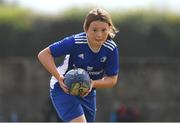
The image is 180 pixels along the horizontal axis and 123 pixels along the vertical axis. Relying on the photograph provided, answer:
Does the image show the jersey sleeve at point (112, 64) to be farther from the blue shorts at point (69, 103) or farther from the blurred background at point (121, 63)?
the blurred background at point (121, 63)

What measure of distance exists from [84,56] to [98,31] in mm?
409

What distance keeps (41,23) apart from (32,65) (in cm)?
245

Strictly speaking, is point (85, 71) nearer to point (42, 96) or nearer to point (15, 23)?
point (42, 96)

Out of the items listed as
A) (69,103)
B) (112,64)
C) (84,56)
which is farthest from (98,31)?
(69,103)

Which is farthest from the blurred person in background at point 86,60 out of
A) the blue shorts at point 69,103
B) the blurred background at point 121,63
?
the blurred background at point 121,63

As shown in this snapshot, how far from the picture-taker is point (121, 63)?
19.4m

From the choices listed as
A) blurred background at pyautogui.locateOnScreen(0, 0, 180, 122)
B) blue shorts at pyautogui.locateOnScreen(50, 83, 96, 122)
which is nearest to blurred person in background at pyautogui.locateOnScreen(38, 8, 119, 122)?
blue shorts at pyautogui.locateOnScreen(50, 83, 96, 122)

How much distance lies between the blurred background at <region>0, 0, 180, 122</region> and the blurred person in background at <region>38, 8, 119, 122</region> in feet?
30.2

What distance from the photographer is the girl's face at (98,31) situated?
27.1ft

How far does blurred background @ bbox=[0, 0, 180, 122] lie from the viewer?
1891cm

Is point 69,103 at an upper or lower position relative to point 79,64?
lower

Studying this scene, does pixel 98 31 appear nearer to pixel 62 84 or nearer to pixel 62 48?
pixel 62 48

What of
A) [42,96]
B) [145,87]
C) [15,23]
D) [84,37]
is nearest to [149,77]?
[145,87]

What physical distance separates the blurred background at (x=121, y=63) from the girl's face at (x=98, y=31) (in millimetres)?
9612
